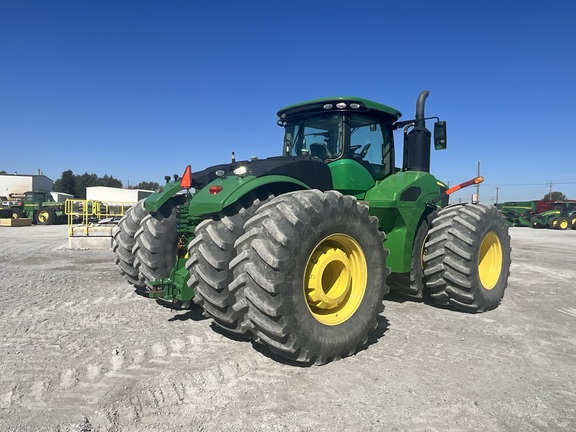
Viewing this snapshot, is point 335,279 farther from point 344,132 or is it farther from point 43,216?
point 43,216

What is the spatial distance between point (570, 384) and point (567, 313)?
269 centimetres

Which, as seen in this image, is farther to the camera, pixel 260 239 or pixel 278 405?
pixel 260 239

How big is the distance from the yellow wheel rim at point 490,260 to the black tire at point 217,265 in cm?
395

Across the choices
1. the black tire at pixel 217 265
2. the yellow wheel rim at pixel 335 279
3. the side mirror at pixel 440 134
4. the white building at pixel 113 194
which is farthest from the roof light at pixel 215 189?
the white building at pixel 113 194

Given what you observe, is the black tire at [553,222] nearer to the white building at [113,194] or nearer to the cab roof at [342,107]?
the cab roof at [342,107]

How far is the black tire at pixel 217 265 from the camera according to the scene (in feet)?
11.4

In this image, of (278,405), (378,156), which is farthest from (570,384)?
(378,156)

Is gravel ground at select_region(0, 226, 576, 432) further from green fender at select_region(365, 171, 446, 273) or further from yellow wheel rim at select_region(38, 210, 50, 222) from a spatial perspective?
yellow wheel rim at select_region(38, 210, 50, 222)

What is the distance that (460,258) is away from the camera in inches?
201

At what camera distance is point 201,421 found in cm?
259

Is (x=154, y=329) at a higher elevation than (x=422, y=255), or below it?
below

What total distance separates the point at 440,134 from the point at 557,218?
99.9ft

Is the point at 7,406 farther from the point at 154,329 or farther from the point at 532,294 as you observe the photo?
the point at 532,294

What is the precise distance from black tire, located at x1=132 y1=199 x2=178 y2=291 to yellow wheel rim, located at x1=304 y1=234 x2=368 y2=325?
2024 mm
